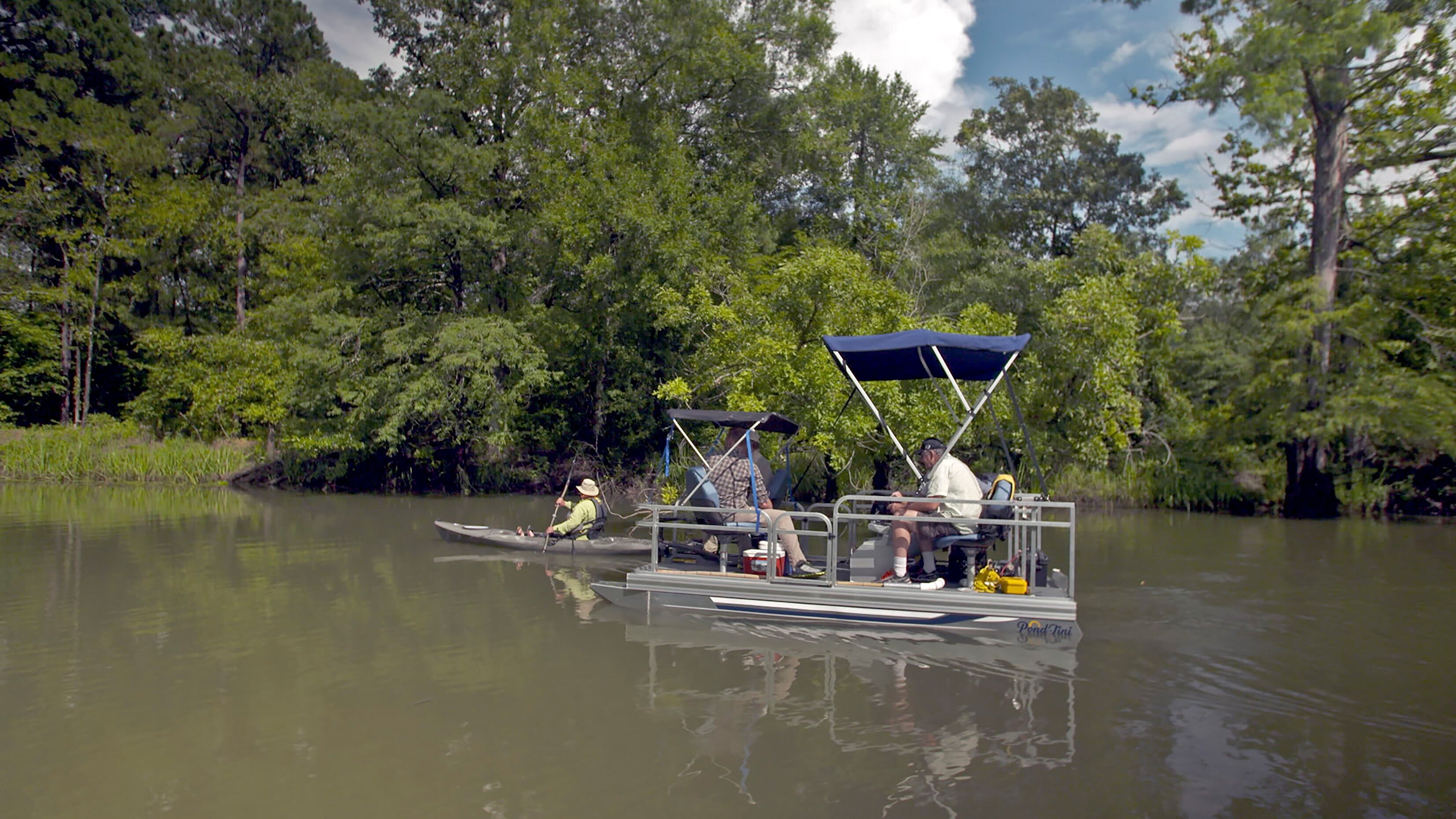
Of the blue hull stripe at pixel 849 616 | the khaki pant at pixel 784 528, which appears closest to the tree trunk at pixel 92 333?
the khaki pant at pixel 784 528

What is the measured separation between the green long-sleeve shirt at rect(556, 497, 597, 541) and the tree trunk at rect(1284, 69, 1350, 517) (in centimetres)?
1602

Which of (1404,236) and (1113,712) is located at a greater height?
(1404,236)

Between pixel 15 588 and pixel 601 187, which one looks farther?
pixel 601 187

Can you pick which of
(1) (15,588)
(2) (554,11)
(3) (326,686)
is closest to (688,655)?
(3) (326,686)

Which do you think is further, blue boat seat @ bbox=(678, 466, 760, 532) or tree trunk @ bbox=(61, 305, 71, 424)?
tree trunk @ bbox=(61, 305, 71, 424)

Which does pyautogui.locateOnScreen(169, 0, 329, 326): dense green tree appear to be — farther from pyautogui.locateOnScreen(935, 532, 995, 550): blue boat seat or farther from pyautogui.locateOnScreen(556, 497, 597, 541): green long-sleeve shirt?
pyautogui.locateOnScreen(935, 532, 995, 550): blue boat seat

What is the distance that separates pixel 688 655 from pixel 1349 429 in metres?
19.2

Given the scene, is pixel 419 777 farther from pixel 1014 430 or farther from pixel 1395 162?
pixel 1395 162

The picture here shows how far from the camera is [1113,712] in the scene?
695 centimetres

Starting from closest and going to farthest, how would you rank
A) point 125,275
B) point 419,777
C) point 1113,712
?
point 419,777
point 1113,712
point 125,275

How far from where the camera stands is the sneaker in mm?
9727

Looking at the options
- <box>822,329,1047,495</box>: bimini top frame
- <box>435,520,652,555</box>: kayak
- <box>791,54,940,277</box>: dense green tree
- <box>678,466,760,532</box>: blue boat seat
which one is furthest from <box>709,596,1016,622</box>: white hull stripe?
<box>791,54,940,277</box>: dense green tree

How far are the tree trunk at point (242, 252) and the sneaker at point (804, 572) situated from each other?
29342 millimetres

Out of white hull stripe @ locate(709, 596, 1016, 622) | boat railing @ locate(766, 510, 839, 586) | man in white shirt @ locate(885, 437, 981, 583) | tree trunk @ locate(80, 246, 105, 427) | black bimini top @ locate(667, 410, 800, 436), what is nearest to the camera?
white hull stripe @ locate(709, 596, 1016, 622)
